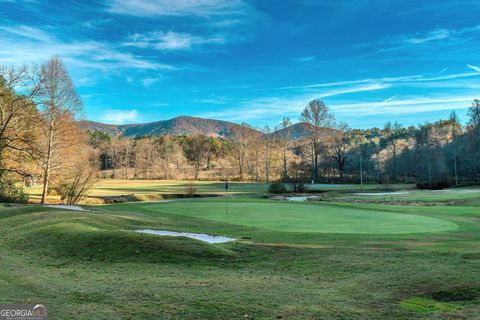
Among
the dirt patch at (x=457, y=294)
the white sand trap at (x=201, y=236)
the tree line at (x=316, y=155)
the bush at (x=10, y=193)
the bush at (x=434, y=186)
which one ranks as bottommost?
the dirt patch at (x=457, y=294)

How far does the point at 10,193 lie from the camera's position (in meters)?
36.2

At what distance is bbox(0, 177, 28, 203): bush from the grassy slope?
79.0ft

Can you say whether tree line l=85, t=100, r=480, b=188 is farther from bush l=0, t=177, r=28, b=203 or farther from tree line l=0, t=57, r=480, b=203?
bush l=0, t=177, r=28, b=203

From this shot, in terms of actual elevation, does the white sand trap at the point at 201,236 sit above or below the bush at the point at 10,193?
below

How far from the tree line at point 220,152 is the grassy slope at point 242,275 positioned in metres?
27.2

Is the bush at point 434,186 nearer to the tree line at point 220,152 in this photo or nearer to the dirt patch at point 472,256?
the tree line at point 220,152

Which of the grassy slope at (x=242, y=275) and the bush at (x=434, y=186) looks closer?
the grassy slope at (x=242, y=275)

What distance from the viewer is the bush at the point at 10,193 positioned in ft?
116

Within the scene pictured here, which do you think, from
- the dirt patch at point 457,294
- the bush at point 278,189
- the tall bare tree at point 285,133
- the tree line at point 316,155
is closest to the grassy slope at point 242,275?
the dirt patch at point 457,294

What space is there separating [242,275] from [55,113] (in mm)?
38414

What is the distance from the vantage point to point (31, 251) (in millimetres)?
11758

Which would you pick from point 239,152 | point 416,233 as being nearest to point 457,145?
point 239,152

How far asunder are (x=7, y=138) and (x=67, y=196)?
8156 millimetres

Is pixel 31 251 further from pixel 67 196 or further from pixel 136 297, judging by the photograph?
pixel 67 196
